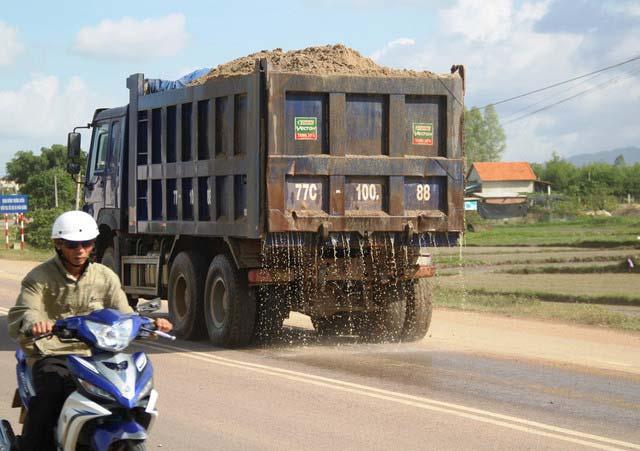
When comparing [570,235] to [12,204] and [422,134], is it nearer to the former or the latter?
[12,204]

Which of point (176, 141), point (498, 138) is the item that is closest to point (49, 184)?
point (176, 141)

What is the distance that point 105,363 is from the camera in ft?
18.1

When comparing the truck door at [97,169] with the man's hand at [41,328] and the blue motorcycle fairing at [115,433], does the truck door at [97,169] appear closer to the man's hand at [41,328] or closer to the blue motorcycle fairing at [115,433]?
the man's hand at [41,328]

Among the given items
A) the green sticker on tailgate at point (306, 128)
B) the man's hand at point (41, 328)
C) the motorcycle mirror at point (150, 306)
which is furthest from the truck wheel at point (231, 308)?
the man's hand at point (41, 328)

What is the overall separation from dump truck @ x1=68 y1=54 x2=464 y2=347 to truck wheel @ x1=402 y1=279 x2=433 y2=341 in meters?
0.02

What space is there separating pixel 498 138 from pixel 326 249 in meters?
145

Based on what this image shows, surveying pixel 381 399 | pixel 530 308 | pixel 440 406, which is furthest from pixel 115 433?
pixel 530 308

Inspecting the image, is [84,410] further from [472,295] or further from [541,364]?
[472,295]

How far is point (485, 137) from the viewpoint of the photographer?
155750mm

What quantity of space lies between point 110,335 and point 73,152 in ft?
41.5

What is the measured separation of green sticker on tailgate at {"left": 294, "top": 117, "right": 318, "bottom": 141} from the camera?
12.7 metres

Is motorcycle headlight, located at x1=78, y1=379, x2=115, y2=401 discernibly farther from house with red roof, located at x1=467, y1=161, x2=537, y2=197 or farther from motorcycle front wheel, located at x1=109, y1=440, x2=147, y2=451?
house with red roof, located at x1=467, y1=161, x2=537, y2=197

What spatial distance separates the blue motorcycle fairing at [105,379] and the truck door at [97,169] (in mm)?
11865

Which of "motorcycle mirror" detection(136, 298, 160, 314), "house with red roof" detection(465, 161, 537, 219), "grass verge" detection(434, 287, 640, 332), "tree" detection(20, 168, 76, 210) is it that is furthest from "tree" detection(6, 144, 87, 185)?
"motorcycle mirror" detection(136, 298, 160, 314)
